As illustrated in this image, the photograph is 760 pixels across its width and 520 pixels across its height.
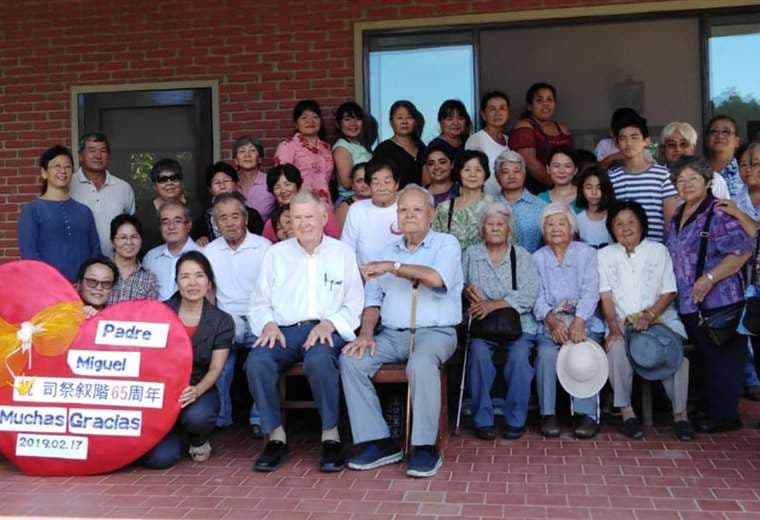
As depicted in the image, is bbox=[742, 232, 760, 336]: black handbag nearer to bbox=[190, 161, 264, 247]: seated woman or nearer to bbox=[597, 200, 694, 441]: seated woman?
bbox=[597, 200, 694, 441]: seated woman

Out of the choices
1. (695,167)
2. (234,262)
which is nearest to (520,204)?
(695,167)

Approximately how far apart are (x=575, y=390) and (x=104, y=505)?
2413mm

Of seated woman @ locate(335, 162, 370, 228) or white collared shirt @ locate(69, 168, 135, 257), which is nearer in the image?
seated woman @ locate(335, 162, 370, 228)

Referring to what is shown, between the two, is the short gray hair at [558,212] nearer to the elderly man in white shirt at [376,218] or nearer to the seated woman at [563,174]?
the seated woman at [563,174]

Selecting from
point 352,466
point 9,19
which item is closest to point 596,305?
point 352,466

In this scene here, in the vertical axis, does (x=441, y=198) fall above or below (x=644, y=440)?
above

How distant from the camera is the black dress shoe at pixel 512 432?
416 cm

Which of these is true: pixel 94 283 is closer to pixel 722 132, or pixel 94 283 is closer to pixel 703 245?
pixel 703 245

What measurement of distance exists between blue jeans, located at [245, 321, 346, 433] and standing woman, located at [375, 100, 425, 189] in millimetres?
1677

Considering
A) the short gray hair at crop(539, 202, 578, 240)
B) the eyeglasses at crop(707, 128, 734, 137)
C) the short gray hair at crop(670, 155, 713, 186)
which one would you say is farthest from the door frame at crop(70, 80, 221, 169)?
the eyeglasses at crop(707, 128, 734, 137)

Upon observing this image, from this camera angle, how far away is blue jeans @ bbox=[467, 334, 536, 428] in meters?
4.20

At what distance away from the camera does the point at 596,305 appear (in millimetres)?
4355

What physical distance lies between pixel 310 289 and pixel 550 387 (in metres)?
1.42

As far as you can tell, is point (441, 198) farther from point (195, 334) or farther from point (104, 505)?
point (104, 505)
